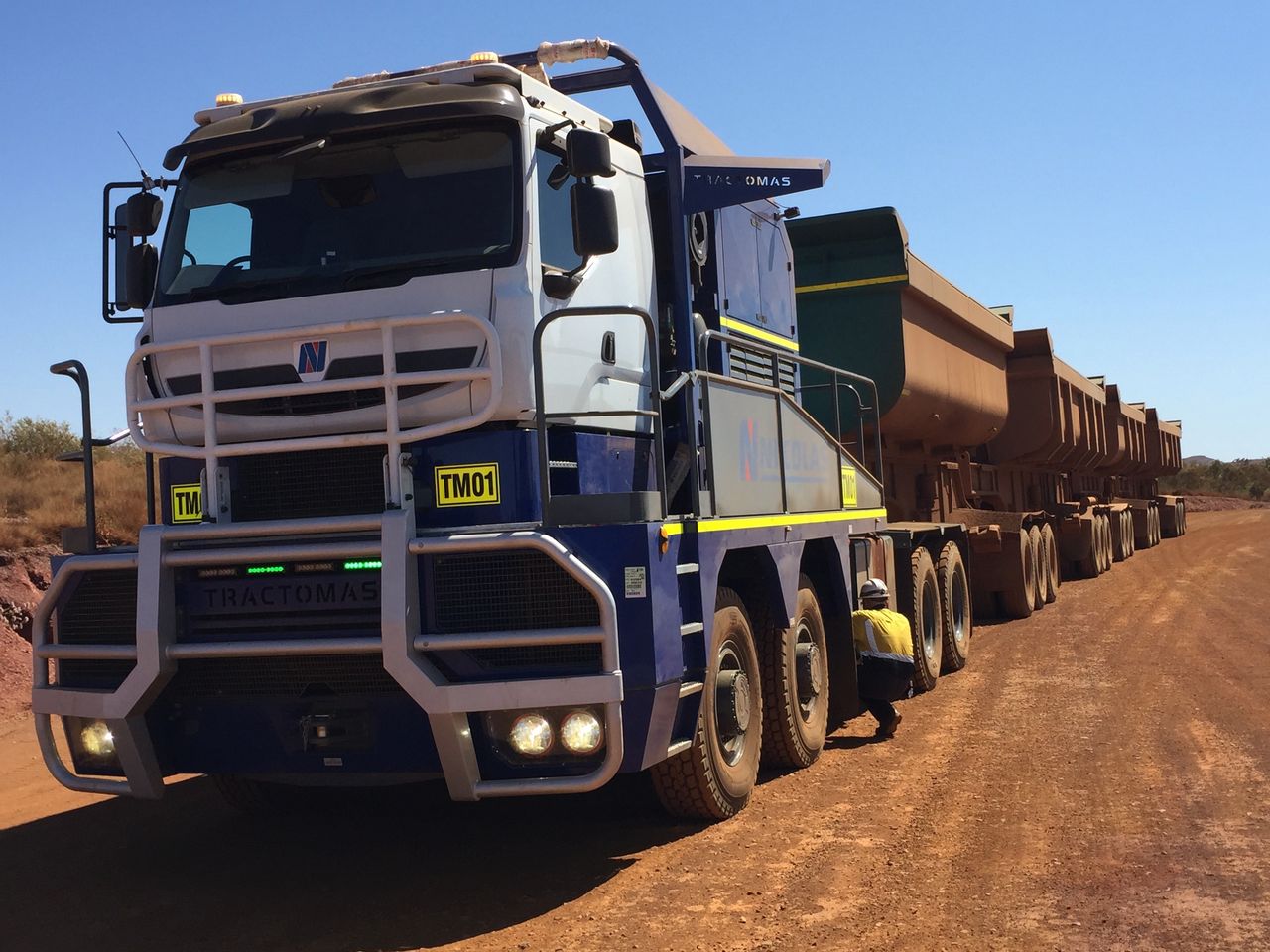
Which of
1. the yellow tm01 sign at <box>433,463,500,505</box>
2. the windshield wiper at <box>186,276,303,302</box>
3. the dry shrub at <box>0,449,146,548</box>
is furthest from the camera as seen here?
the dry shrub at <box>0,449,146,548</box>

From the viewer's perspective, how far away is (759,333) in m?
8.51

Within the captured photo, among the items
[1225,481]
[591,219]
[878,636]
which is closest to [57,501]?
[878,636]

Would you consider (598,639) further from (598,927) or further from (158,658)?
(158,658)

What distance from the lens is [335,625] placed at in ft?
18.3

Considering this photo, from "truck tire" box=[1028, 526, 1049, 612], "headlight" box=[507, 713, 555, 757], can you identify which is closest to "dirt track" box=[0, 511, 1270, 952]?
"headlight" box=[507, 713, 555, 757]

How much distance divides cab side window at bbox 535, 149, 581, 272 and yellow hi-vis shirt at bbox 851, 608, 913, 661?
12.7 ft

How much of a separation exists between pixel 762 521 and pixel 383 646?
2.50 metres

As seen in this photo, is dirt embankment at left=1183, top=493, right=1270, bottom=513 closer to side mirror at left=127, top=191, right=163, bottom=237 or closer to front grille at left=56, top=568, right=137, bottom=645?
side mirror at left=127, top=191, right=163, bottom=237

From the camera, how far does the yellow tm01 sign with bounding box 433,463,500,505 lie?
559cm

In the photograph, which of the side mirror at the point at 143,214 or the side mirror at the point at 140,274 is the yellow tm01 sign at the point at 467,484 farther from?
the side mirror at the point at 143,214

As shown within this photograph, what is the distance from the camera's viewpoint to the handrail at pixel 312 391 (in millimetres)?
5488

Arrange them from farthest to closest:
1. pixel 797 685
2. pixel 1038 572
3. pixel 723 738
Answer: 1. pixel 1038 572
2. pixel 797 685
3. pixel 723 738

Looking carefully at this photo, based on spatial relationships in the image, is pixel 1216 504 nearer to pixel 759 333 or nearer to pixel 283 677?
pixel 759 333

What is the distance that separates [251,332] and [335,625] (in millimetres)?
1351
